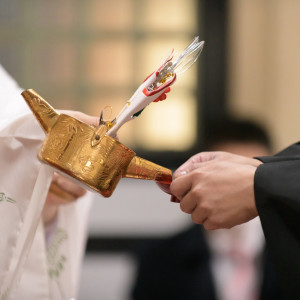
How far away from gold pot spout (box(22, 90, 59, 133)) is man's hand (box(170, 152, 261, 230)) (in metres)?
0.23

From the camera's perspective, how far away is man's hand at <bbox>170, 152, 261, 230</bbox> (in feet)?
3.06

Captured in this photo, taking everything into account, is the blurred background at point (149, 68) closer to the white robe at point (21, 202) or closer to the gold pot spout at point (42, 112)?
the white robe at point (21, 202)

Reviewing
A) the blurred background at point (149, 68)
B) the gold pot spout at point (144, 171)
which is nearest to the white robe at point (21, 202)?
the gold pot spout at point (144, 171)

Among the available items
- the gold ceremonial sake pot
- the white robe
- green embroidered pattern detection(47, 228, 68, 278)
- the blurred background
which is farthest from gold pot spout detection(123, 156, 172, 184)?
the blurred background

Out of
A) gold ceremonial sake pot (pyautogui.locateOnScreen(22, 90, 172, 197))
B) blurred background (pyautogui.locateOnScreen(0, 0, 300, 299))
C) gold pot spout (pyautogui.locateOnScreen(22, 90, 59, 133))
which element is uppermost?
gold pot spout (pyautogui.locateOnScreen(22, 90, 59, 133))

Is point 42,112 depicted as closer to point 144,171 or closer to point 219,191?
point 144,171

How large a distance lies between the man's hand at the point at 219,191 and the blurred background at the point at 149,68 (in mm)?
1698

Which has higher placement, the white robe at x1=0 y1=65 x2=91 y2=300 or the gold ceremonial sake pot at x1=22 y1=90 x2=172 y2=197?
the gold ceremonial sake pot at x1=22 y1=90 x2=172 y2=197

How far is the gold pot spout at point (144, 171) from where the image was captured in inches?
35.0

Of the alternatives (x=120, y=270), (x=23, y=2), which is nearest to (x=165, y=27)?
(x=23, y=2)

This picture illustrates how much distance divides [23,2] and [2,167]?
1.87 metres

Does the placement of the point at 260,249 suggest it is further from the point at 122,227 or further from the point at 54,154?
the point at 54,154

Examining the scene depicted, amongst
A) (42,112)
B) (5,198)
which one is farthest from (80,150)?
(5,198)

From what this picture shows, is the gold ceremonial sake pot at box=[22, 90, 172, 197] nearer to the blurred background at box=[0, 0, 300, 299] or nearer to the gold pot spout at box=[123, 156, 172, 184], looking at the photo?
the gold pot spout at box=[123, 156, 172, 184]
